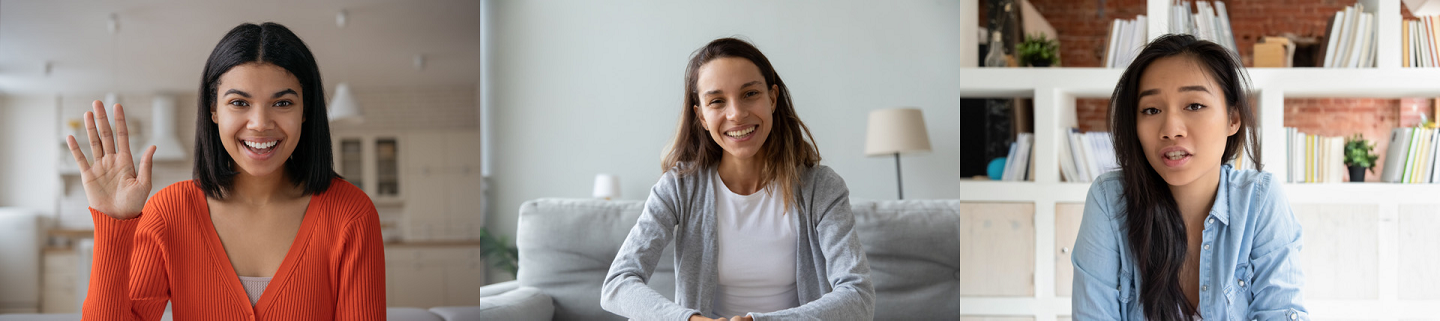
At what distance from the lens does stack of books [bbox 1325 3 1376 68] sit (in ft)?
7.70

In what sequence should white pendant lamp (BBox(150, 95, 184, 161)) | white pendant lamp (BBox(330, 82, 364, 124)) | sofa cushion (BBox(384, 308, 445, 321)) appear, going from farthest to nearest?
white pendant lamp (BBox(330, 82, 364, 124)), sofa cushion (BBox(384, 308, 445, 321)), white pendant lamp (BBox(150, 95, 184, 161))

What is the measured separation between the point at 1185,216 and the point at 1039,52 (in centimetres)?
77

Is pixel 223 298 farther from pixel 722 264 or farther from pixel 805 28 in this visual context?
pixel 805 28

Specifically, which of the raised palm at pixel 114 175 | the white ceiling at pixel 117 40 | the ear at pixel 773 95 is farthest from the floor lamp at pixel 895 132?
the raised palm at pixel 114 175

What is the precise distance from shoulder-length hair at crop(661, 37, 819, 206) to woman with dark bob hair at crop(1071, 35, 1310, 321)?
75 cm

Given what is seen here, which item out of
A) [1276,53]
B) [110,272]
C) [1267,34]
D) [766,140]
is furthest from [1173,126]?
[110,272]

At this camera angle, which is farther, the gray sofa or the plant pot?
the plant pot

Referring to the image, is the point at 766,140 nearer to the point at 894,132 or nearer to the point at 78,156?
the point at 894,132

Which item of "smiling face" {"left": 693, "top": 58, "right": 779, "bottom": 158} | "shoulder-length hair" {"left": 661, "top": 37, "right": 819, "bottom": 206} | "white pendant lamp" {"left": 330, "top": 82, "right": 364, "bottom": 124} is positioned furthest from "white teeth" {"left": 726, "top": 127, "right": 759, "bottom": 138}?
"white pendant lamp" {"left": 330, "top": 82, "right": 364, "bottom": 124}

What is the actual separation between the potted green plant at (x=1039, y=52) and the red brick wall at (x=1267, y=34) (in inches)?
26.3

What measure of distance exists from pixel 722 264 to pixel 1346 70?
85.3 inches

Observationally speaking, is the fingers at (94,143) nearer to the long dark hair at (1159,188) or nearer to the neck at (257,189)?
the neck at (257,189)

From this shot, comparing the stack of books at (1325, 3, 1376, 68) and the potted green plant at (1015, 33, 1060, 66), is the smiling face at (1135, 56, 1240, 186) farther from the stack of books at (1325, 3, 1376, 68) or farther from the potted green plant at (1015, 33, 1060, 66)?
the stack of books at (1325, 3, 1376, 68)

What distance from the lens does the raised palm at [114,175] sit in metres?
1.60
